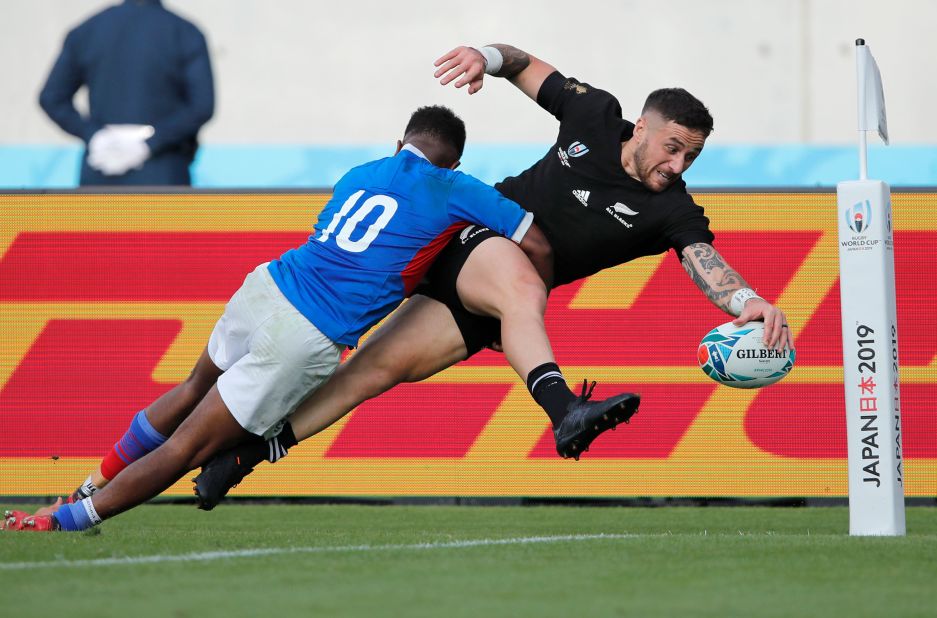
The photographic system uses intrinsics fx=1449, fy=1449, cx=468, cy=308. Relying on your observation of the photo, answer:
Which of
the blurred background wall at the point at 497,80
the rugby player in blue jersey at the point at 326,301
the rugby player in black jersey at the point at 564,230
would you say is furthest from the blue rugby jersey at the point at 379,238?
the blurred background wall at the point at 497,80

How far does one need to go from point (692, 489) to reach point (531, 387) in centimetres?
239

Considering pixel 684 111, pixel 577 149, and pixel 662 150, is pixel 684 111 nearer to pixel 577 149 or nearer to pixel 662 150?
pixel 662 150

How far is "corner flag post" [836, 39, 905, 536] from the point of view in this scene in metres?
5.13

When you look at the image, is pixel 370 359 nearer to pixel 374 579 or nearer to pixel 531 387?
pixel 531 387

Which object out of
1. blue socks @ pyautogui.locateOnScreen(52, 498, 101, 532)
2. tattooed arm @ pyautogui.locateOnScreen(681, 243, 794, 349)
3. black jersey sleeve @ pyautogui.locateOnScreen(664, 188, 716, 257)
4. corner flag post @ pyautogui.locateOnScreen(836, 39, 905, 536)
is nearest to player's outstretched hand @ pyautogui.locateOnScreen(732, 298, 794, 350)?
tattooed arm @ pyautogui.locateOnScreen(681, 243, 794, 349)

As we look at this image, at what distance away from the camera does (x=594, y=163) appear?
518cm

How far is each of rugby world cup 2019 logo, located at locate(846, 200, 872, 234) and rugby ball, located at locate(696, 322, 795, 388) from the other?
29.3 inches

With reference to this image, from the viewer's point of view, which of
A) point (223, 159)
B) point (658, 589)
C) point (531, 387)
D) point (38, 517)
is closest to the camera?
point (658, 589)

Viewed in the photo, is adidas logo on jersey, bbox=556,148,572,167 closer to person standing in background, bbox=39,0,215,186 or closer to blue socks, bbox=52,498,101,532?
blue socks, bbox=52,498,101,532

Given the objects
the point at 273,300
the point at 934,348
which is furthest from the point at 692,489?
the point at 273,300

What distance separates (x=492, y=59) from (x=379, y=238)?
834 millimetres

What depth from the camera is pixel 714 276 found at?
4820 millimetres

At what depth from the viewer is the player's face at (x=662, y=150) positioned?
4.94m

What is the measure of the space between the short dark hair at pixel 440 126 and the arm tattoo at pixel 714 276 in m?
0.93
